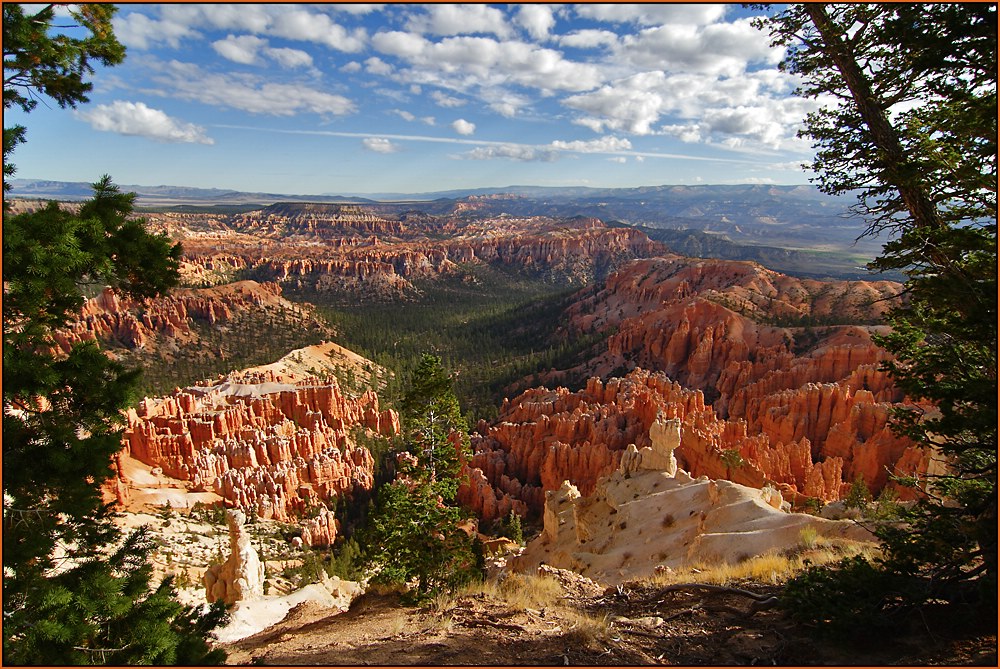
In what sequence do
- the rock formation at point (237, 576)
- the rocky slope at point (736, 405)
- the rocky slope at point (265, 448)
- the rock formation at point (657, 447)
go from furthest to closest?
the rocky slope at point (265, 448) < the rocky slope at point (736, 405) < the rock formation at point (657, 447) < the rock formation at point (237, 576)

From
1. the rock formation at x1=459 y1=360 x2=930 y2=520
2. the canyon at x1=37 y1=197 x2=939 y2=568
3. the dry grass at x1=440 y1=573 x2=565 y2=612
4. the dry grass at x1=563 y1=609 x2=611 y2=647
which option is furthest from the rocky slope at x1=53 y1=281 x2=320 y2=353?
the dry grass at x1=563 y1=609 x2=611 y2=647

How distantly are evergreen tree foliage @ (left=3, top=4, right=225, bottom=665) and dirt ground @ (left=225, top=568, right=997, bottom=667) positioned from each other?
2.56 m

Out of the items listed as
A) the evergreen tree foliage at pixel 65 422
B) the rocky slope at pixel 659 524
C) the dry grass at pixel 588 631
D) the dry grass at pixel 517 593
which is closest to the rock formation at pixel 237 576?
the rocky slope at pixel 659 524

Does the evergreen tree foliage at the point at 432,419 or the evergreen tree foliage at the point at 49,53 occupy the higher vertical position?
the evergreen tree foliage at the point at 49,53

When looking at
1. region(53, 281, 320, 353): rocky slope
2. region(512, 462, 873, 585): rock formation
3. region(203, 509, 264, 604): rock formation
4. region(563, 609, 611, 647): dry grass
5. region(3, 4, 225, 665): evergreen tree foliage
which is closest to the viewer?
region(3, 4, 225, 665): evergreen tree foliage

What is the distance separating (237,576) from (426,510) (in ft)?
48.1

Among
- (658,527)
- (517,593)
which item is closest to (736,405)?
(658,527)

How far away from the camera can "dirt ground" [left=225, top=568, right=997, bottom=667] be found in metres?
6.46

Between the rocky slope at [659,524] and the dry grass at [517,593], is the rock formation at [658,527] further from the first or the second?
the dry grass at [517,593]

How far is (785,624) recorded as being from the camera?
25.1 ft

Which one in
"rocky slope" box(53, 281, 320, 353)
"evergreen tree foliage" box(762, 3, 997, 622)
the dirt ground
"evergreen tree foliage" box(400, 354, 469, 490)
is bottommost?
"rocky slope" box(53, 281, 320, 353)

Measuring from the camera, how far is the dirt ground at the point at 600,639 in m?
6.46

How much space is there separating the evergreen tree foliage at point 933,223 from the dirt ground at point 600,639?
0.58m

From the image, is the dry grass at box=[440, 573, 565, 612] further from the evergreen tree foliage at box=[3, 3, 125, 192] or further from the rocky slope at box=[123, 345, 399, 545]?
the rocky slope at box=[123, 345, 399, 545]
